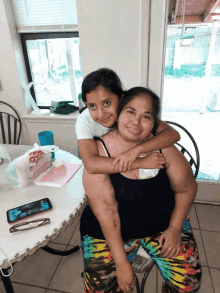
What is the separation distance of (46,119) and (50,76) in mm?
537

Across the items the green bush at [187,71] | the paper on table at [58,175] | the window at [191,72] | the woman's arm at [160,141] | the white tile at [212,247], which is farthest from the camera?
the green bush at [187,71]

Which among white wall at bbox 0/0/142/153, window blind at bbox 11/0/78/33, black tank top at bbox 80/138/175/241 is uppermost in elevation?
window blind at bbox 11/0/78/33

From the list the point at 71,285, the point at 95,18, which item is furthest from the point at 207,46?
the point at 71,285

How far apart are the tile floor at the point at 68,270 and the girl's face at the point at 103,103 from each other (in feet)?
3.81

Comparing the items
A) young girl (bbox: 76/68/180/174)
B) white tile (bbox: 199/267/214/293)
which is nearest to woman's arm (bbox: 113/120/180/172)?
young girl (bbox: 76/68/180/174)

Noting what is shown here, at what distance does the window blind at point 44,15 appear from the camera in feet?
6.71

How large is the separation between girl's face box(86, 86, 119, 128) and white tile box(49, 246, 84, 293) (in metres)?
1.16

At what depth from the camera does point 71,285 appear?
140 centimetres

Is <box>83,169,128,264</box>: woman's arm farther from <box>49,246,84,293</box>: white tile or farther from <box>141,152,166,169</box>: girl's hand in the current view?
<box>49,246,84,293</box>: white tile

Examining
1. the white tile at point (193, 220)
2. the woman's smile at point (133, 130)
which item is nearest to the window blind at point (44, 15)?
the woman's smile at point (133, 130)

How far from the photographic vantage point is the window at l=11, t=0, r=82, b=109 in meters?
2.08

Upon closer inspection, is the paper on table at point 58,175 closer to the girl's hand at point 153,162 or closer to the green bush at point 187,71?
the girl's hand at point 153,162

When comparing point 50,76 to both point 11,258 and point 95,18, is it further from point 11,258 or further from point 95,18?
point 11,258

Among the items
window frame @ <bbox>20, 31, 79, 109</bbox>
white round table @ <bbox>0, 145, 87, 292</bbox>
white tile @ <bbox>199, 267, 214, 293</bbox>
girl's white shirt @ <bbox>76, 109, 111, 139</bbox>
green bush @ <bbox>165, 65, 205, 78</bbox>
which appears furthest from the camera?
window frame @ <bbox>20, 31, 79, 109</bbox>
